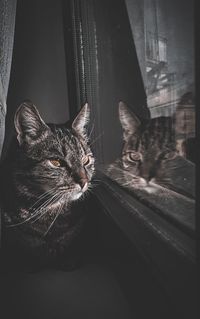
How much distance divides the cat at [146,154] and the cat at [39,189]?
0.17 metres

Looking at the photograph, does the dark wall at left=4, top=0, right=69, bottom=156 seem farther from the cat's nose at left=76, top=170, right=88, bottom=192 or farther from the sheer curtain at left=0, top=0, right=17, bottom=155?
the cat's nose at left=76, top=170, right=88, bottom=192

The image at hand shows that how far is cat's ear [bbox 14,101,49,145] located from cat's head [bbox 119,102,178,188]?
27 cm

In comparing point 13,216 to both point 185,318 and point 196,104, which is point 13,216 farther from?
point 196,104

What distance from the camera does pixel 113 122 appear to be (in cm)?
116

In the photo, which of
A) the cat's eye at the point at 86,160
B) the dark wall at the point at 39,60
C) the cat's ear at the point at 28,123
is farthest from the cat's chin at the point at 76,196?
the dark wall at the point at 39,60

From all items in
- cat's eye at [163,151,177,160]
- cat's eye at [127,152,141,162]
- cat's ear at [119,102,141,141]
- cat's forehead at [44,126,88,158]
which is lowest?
cat's eye at [127,152,141,162]

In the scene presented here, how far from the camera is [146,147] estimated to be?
95cm

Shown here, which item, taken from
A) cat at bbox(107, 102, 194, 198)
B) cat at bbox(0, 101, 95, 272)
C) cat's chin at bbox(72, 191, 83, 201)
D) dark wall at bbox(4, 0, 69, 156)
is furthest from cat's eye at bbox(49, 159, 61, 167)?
dark wall at bbox(4, 0, 69, 156)

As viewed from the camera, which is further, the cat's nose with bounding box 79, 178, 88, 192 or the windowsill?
the cat's nose with bounding box 79, 178, 88, 192

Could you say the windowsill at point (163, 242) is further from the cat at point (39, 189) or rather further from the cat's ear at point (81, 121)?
the cat's ear at point (81, 121)

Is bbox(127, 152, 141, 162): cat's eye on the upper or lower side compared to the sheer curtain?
lower

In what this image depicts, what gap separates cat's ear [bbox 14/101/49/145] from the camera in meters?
0.82

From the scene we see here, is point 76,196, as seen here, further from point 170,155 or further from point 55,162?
point 170,155

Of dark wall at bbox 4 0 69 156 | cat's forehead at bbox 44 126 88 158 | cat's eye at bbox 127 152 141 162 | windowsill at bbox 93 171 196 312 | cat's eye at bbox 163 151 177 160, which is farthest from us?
dark wall at bbox 4 0 69 156
